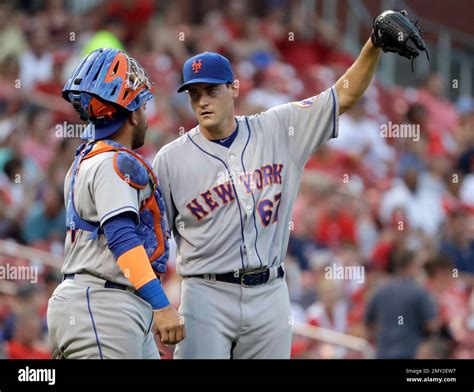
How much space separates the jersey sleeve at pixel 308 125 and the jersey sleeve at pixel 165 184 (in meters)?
0.50

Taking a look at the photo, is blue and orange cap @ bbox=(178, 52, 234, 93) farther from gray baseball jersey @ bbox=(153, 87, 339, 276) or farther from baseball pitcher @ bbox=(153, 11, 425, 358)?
gray baseball jersey @ bbox=(153, 87, 339, 276)

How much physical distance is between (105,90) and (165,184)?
69 centimetres

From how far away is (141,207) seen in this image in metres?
4.34

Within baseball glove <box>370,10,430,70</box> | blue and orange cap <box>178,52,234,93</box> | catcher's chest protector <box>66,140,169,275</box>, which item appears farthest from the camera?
blue and orange cap <box>178,52,234,93</box>

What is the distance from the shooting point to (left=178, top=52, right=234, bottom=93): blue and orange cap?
4.82 metres

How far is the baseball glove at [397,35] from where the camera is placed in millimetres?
4699

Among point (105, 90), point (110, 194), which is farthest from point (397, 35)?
point (110, 194)

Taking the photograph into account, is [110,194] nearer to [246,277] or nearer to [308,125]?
[246,277]

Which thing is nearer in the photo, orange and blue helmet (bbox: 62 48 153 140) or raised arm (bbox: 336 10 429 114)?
orange and blue helmet (bbox: 62 48 153 140)

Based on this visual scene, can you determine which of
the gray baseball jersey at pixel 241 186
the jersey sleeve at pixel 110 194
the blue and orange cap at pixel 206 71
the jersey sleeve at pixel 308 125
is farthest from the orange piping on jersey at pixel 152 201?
the jersey sleeve at pixel 308 125

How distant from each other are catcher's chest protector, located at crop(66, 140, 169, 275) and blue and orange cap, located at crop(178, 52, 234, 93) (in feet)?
2.01

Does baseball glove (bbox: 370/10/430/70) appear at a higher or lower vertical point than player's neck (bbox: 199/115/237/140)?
higher

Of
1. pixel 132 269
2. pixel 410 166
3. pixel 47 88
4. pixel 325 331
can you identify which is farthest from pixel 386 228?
pixel 132 269

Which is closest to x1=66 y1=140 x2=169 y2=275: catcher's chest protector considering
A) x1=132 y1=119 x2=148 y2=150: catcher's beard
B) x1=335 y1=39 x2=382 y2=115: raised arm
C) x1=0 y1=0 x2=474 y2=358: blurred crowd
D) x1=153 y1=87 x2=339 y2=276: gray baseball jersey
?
x1=132 y1=119 x2=148 y2=150: catcher's beard
